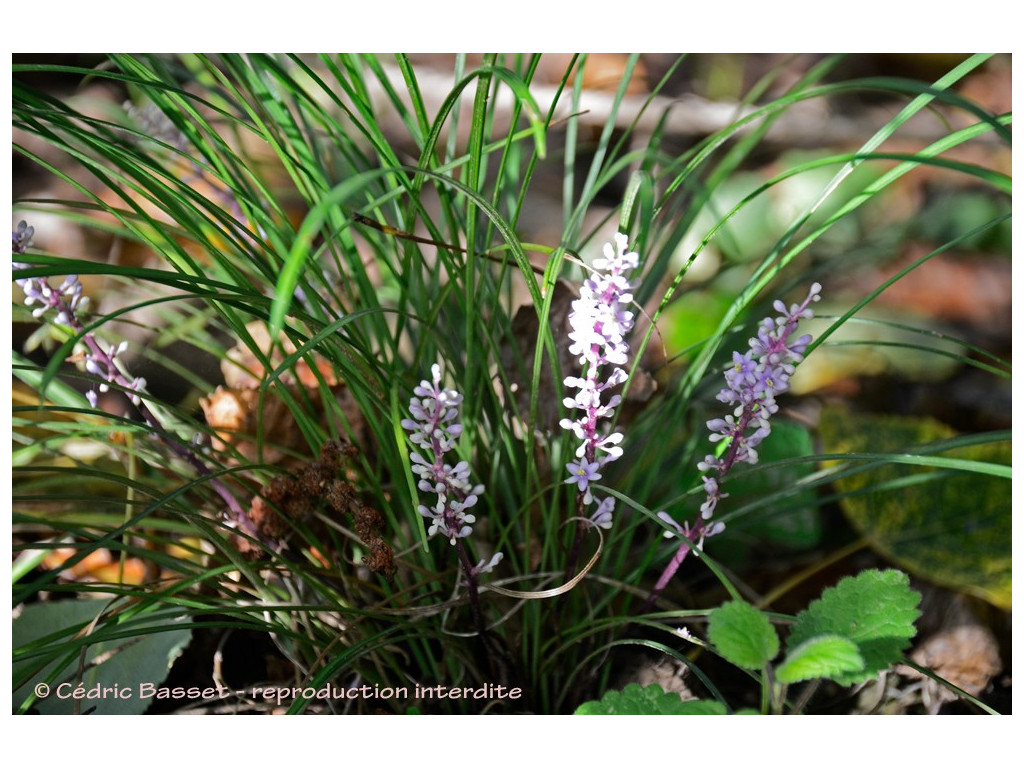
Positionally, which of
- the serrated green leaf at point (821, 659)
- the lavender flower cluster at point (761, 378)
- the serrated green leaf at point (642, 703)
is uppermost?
the lavender flower cluster at point (761, 378)

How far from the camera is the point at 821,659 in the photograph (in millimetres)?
435

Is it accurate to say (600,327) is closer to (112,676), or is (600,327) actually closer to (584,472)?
(584,472)

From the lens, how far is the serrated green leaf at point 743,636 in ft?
1.47

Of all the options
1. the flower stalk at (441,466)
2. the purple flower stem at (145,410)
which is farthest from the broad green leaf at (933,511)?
the purple flower stem at (145,410)

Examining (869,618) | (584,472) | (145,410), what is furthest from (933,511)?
(145,410)

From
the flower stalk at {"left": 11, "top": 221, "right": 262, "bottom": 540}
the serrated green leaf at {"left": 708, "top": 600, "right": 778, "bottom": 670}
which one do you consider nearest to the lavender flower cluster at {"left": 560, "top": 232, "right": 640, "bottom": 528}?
the serrated green leaf at {"left": 708, "top": 600, "right": 778, "bottom": 670}

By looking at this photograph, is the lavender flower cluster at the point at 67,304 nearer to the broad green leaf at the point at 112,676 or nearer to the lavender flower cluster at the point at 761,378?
the broad green leaf at the point at 112,676

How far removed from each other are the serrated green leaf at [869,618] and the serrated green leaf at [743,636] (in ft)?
0.13

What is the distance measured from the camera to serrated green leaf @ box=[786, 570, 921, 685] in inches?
18.1

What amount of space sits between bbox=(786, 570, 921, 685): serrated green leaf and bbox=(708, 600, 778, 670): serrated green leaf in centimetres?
4

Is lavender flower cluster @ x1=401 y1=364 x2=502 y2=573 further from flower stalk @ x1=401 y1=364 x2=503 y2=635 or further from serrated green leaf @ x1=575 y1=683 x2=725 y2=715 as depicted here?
serrated green leaf @ x1=575 y1=683 x2=725 y2=715

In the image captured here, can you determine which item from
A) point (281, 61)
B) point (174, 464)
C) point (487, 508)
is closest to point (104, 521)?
point (174, 464)

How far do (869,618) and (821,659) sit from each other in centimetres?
6
